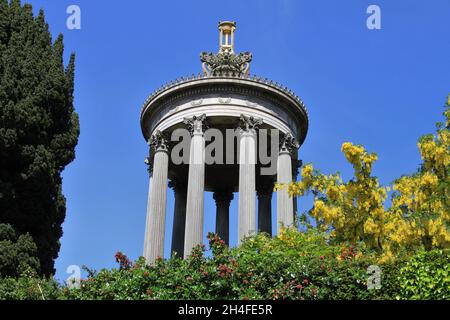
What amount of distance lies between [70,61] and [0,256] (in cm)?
1430

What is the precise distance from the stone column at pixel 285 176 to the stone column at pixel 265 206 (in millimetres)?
6605

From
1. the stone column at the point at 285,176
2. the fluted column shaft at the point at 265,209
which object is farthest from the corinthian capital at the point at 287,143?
the fluted column shaft at the point at 265,209

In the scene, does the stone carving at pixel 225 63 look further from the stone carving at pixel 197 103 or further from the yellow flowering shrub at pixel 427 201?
the yellow flowering shrub at pixel 427 201

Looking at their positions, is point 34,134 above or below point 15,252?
above

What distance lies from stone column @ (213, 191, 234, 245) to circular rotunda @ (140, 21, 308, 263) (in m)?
0.44

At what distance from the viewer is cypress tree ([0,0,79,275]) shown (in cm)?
3406

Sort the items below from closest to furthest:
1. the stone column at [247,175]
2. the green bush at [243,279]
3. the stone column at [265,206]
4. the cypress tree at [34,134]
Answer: the green bush at [243,279], the cypress tree at [34,134], the stone column at [247,175], the stone column at [265,206]

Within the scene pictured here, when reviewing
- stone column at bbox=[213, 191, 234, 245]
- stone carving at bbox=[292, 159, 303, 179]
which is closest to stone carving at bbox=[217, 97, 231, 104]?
stone carving at bbox=[292, 159, 303, 179]

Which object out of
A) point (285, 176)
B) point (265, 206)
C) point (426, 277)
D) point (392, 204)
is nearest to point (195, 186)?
point (285, 176)

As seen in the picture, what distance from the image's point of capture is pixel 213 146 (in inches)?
2131

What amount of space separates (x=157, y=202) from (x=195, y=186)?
349 cm

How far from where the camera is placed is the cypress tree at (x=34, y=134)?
34062 millimetres

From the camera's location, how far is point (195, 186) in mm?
47438

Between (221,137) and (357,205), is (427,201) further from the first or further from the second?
(221,137)
